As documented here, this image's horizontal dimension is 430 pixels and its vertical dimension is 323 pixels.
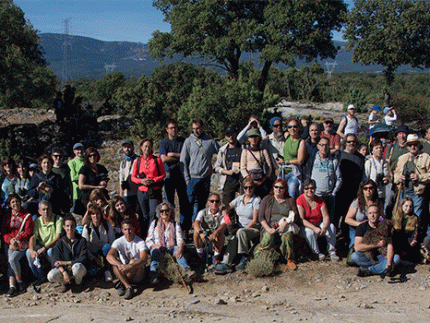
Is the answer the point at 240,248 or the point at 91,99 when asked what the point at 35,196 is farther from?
the point at 91,99

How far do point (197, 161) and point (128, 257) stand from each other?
6.48 ft

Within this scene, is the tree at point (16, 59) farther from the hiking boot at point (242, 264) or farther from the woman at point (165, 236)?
the hiking boot at point (242, 264)

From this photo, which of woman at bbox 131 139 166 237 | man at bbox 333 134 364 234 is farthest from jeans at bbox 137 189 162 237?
man at bbox 333 134 364 234

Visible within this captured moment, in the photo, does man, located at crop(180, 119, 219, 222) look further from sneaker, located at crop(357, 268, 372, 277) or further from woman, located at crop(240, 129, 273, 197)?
sneaker, located at crop(357, 268, 372, 277)

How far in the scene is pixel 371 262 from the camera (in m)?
6.75

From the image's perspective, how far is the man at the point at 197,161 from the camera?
7824 mm

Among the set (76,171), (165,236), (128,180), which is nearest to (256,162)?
(165,236)

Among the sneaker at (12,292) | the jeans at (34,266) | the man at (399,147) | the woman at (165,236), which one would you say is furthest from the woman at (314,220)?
the sneaker at (12,292)

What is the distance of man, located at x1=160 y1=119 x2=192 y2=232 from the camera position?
8055 mm

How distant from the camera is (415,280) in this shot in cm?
650

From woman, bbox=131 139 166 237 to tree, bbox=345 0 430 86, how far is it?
16.8 meters

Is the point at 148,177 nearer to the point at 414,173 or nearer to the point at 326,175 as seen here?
the point at 326,175

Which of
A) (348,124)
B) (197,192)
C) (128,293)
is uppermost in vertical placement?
(348,124)

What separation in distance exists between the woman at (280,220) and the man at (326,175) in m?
0.62
